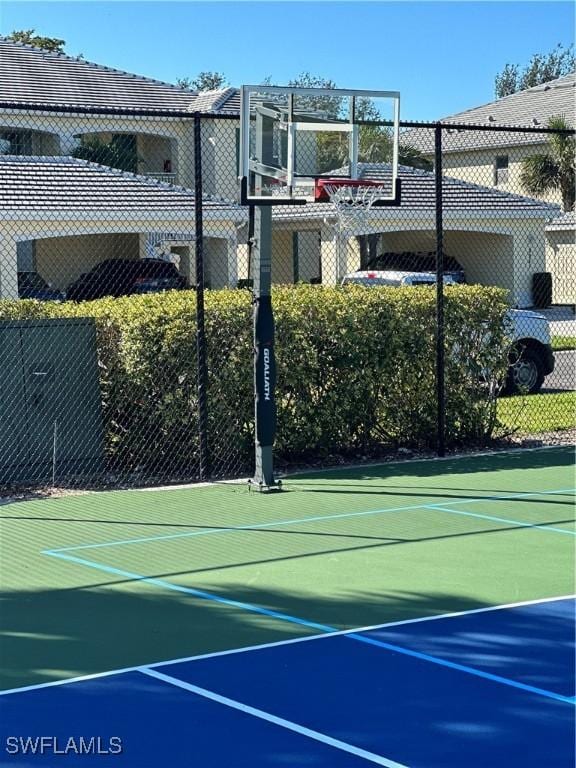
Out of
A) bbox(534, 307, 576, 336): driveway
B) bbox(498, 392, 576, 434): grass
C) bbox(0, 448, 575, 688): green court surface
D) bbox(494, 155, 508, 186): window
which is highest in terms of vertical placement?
bbox(494, 155, 508, 186): window

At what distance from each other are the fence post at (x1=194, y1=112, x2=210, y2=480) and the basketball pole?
65 cm

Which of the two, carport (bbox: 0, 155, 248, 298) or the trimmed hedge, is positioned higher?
carport (bbox: 0, 155, 248, 298)

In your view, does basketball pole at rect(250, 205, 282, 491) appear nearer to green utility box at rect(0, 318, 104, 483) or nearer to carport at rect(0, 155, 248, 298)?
green utility box at rect(0, 318, 104, 483)

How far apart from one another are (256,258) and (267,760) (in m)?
6.51

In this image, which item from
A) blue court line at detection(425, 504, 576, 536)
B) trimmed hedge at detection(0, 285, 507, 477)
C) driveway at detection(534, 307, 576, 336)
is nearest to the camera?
blue court line at detection(425, 504, 576, 536)

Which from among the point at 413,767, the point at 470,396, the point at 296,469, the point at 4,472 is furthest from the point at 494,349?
the point at 413,767

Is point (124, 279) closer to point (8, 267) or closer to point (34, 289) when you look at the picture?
point (34, 289)

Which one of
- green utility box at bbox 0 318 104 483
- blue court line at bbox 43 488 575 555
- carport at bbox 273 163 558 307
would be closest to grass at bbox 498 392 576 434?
blue court line at bbox 43 488 575 555

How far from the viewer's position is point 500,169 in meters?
46.7

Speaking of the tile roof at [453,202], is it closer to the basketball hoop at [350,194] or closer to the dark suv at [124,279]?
the dark suv at [124,279]

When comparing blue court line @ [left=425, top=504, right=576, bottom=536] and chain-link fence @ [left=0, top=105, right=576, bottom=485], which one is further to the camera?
chain-link fence @ [left=0, top=105, right=576, bottom=485]

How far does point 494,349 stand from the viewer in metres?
13.5

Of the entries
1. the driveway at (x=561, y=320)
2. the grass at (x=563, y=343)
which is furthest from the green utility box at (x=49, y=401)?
the driveway at (x=561, y=320)

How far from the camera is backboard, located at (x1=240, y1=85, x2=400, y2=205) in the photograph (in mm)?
Result: 10703
